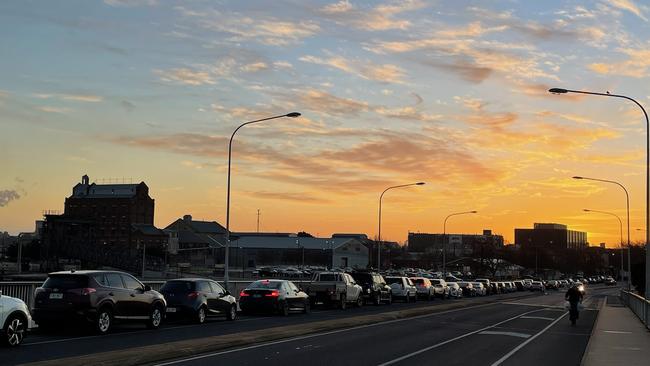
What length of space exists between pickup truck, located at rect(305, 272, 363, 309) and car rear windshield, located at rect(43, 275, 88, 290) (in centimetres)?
1760

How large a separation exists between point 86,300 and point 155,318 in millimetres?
3137

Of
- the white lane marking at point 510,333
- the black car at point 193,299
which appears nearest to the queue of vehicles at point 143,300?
the black car at point 193,299

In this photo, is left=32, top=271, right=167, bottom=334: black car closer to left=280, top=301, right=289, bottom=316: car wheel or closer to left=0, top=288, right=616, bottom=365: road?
left=0, top=288, right=616, bottom=365: road

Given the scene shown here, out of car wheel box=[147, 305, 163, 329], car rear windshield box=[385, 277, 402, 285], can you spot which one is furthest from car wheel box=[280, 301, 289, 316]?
car rear windshield box=[385, 277, 402, 285]

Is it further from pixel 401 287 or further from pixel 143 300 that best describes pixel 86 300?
pixel 401 287

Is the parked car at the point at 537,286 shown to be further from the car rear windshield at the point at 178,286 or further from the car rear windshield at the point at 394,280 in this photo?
the car rear windshield at the point at 178,286

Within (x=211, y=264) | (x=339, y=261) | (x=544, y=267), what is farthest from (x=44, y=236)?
(x=544, y=267)

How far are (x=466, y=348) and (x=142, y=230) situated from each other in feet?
493

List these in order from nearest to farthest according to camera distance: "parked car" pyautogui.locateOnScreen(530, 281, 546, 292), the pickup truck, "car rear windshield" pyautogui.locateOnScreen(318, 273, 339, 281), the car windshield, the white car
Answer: the white car, the car windshield, the pickup truck, "car rear windshield" pyautogui.locateOnScreen(318, 273, 339, 281), "parked car" pyautogui.locateOnScreen(530, 281, 546, 292)

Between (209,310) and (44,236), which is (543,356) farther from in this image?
(44,236)

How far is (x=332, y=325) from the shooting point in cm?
2381

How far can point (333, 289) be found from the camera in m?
35.8

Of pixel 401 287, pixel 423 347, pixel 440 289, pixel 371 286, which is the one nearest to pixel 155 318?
pixel 423 347

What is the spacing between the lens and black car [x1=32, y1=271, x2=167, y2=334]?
19.3 meters
